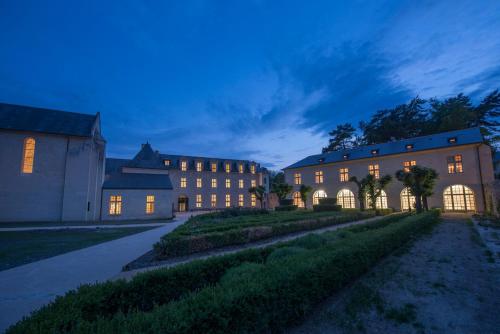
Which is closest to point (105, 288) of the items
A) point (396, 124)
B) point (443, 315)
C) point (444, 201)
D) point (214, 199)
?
point (443, 315)

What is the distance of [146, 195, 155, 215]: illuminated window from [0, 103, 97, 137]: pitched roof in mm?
8506

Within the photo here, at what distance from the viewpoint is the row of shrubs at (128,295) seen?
224 cm

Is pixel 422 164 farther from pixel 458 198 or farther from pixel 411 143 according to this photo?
pixel 458 198

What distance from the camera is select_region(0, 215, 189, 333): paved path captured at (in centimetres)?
424

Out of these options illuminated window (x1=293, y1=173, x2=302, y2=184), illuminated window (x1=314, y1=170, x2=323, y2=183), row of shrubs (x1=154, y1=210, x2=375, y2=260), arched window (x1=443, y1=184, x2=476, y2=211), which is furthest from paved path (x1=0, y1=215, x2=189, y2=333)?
illuminated window (x1=293, y1=173, x2=302, y2=184)

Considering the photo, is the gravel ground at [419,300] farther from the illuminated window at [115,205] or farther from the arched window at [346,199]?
the illuminated window at [115,205]

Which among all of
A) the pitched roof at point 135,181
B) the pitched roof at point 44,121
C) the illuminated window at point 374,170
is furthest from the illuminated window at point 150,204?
the illuminated window at point 374,170

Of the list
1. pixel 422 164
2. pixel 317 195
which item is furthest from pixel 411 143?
pixel 317 195

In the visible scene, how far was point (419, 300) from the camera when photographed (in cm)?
435

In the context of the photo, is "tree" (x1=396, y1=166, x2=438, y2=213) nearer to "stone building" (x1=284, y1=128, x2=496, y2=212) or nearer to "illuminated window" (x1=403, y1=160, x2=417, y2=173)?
"stone building" (x1=284, y1=128, x2=496, y2=212)

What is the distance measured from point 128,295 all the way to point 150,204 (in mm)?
22549

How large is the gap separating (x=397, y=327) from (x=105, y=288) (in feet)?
15.1

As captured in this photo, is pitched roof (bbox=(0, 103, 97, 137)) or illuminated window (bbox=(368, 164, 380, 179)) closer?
pitched roof (bbox=(0, 103, 97, 137))

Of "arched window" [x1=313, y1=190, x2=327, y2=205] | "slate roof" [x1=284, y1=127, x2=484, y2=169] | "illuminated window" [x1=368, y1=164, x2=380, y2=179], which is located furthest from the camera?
"arched window" [x1=313, y1=190, x2=327, y2=205]
